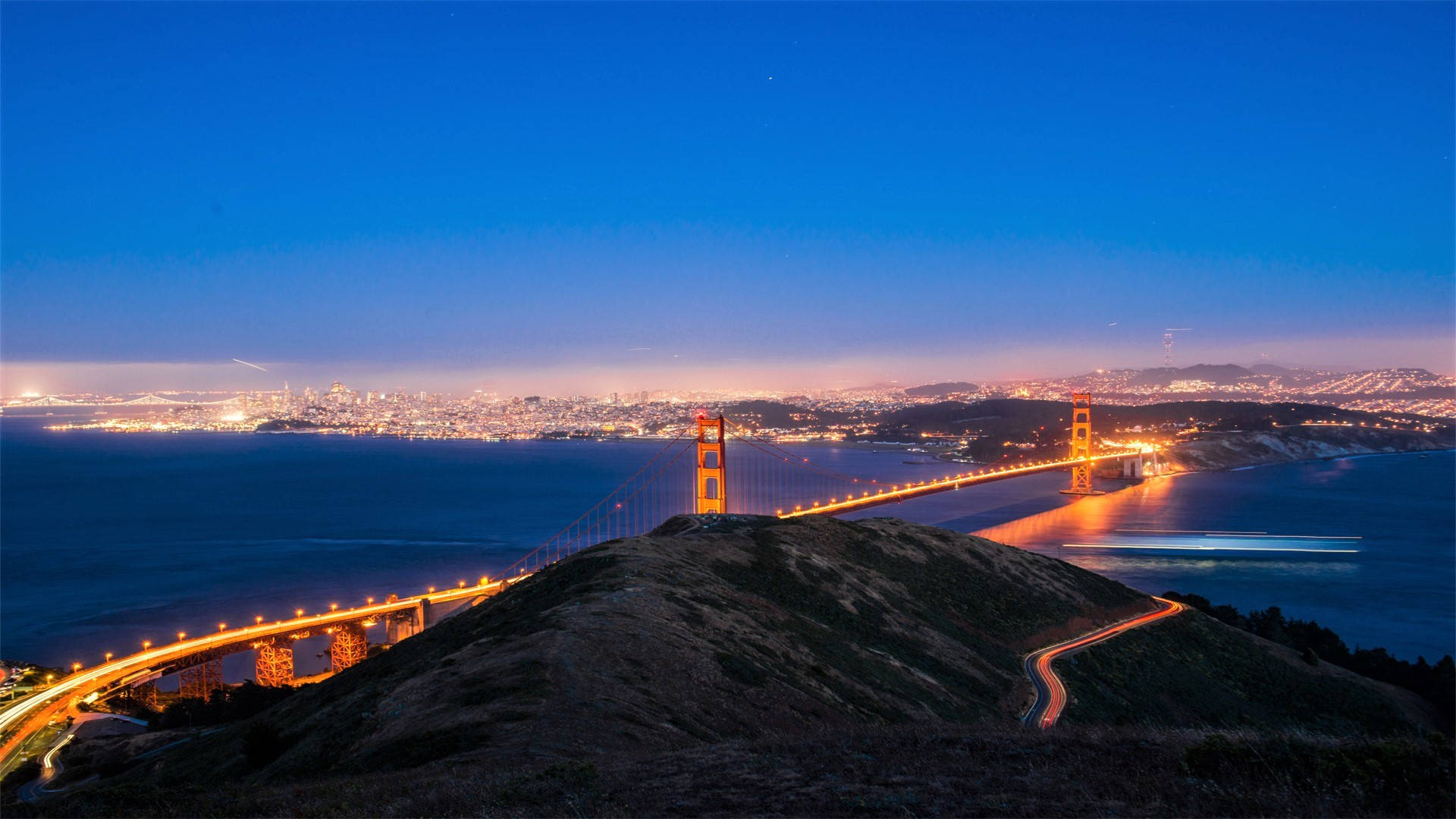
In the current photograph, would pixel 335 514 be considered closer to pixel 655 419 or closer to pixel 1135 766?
pixel 1135 766

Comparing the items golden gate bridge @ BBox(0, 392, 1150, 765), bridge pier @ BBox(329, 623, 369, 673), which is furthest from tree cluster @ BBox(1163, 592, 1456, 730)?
bridge pier @ BBox(329, 623, 369, 673)

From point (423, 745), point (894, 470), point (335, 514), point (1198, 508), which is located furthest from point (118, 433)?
point (423, 745)

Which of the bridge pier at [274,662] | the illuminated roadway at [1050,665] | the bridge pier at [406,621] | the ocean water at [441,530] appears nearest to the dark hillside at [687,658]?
the illuminated roadway at [1050,665]

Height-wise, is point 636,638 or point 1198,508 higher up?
point 636,638

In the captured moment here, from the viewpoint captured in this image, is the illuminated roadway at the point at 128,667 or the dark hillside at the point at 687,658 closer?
the dark hillside at the point at 687,658

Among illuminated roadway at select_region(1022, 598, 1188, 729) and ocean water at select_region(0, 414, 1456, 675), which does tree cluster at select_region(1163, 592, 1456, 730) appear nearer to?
illuminated roadway at select_region(1022, 598, 1188, 729)

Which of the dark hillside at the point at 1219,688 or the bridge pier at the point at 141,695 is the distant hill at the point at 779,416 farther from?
the dark hillside at the point at 1219,688

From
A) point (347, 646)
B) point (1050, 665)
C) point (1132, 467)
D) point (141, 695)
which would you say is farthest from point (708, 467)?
point (1132, 467)

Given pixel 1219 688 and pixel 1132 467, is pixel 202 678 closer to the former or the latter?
pixel 1219 688
